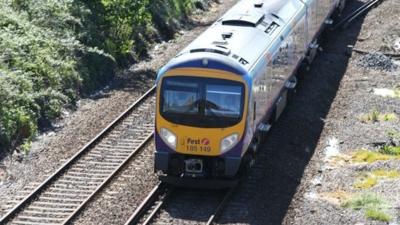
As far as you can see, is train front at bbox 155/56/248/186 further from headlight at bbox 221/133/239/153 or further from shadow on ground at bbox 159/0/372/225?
shadow on ground at bbox 159/0/372/225

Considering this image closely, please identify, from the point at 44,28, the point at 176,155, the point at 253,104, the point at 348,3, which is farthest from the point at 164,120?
the point at 348,3

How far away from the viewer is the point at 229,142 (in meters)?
15.5

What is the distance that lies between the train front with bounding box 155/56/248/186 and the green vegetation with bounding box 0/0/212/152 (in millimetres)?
4266

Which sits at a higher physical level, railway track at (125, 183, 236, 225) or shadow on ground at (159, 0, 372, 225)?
railway track at (125, 183, 236, 225)

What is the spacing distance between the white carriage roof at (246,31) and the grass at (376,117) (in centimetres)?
325

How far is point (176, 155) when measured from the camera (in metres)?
15.7

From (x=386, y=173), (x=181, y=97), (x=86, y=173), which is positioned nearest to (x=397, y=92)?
(x=386, y=173)

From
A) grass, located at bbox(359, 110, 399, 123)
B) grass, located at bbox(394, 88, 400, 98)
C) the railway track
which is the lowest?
grass, located at bbox(394, 88, 400, 98)

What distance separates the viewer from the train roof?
1592 centimetres

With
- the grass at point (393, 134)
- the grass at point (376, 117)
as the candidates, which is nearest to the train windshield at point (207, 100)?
the grass at point (393, 134)

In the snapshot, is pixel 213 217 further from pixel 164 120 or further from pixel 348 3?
pixel 348 3

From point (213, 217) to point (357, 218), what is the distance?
8.62 feet

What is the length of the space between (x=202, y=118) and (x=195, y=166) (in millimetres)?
965

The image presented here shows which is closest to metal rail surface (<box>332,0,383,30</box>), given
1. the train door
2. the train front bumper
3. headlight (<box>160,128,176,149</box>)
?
the train door
